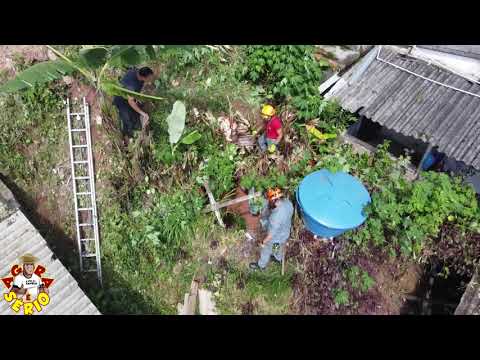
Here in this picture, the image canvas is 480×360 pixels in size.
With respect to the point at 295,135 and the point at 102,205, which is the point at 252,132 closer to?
the point at 295,135

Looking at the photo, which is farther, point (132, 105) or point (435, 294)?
point (435, 294)

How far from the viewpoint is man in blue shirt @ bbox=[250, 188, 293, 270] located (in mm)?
5430

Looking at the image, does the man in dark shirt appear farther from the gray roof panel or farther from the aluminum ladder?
the gray roof panel

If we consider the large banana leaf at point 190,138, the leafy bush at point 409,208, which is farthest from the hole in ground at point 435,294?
the large banana leaf at point 190,138

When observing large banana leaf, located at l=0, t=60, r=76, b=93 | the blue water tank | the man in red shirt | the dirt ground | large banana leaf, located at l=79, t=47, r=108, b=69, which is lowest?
the blue water tank

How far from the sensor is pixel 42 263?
4816 millimetres

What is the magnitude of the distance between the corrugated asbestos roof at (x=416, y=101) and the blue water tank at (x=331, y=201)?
4.01 feet

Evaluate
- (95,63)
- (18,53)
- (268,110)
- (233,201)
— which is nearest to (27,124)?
(18,53)

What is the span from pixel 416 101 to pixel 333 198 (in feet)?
7.21

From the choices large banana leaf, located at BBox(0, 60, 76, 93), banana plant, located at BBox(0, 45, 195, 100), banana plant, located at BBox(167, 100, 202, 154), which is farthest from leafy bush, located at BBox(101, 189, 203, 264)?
large banana leaf, located at BBox(0, 60, 76, 93)

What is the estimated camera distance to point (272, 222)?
215 inches

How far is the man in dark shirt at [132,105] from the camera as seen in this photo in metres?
6.03

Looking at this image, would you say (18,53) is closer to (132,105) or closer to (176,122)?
(132,105)

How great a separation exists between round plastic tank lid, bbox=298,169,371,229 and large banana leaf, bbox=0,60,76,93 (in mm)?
3774
